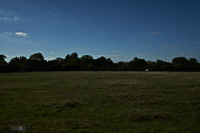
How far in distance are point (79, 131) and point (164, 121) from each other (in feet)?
15.0

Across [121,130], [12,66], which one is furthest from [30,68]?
[121,130]

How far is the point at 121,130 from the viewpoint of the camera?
6.54 m

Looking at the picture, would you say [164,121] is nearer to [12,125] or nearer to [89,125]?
[89,125]

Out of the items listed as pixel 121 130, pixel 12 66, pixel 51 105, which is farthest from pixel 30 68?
pixel 121 130

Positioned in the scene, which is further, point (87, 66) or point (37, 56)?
point (37, 56)

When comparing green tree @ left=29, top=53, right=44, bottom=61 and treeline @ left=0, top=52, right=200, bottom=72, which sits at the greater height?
green tree @ left=29, top=53, right=44, bottom=61

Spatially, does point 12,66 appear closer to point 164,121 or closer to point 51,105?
point 51,105

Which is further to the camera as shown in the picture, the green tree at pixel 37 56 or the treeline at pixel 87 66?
the green tree at pixel 37 56

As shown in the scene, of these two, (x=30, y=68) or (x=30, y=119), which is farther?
(x=30, y=68)

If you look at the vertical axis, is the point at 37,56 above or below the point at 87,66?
above

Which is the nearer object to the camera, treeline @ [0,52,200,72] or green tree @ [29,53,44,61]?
treeline @ [0,52,200,72]

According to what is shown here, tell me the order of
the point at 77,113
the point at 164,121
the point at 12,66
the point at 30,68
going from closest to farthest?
the point at 164,121 < the point at 77,113 < the point at 12,66 < the point at 30,68

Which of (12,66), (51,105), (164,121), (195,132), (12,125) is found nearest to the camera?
(195,132)

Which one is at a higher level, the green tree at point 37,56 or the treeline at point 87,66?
the green tree at point 37,56
